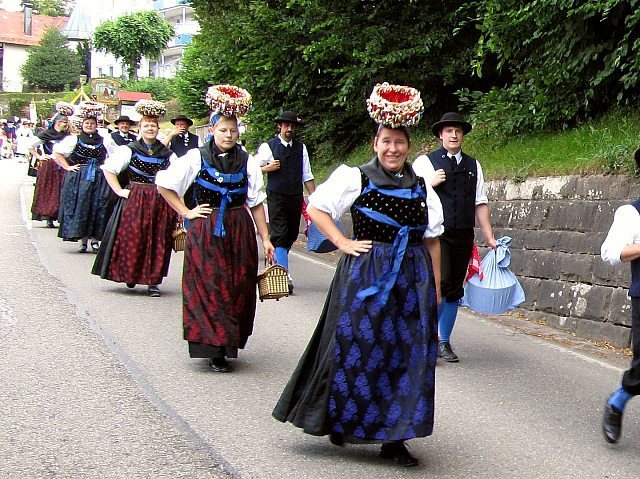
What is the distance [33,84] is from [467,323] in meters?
92.4

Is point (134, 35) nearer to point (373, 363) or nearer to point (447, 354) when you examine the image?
point (447, 354)

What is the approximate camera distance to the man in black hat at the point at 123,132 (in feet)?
49.9

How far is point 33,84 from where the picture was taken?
97.2m

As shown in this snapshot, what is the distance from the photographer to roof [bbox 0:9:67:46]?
119 metres

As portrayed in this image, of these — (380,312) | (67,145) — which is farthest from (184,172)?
(67,145)

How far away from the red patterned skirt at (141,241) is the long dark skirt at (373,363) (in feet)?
19.1

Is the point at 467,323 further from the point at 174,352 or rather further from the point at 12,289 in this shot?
the point at 12,289

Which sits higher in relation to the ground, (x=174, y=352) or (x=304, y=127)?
(x=304, y=127)

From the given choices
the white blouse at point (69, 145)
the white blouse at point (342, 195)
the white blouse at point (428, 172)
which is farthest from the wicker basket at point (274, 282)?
the white blouse at point (69, 145)

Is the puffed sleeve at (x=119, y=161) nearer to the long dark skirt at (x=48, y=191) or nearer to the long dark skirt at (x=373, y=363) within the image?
the long dark skirt at (x=373, y=363)

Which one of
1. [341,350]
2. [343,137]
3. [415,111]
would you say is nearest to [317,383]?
[341,350]

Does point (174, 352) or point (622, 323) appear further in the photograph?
point (622, 323)

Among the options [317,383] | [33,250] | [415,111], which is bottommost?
[33,250]

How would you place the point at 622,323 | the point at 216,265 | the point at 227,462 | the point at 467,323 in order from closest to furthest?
the point at 227,462, the point at 216,265, the point at 622,323, the point at 467,323
